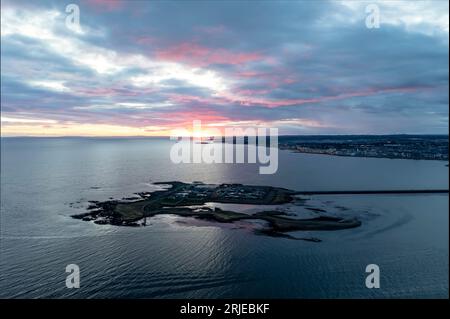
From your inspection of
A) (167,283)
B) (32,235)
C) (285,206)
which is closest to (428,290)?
(167,283)

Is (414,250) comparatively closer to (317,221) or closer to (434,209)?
(317,221)

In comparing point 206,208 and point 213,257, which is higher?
point 206,208

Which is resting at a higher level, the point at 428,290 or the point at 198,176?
the point at 198,176

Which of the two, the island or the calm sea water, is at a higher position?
the island

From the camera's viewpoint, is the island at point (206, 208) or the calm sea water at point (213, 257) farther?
the island at point (206, 208)

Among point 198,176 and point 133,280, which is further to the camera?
point 198,176

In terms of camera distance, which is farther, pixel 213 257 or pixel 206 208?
pixel 206 208

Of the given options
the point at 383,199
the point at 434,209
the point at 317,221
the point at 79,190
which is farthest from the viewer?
the point at 79,190

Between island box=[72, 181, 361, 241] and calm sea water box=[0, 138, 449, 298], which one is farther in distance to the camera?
island box=[72, 181, 361, 241]
